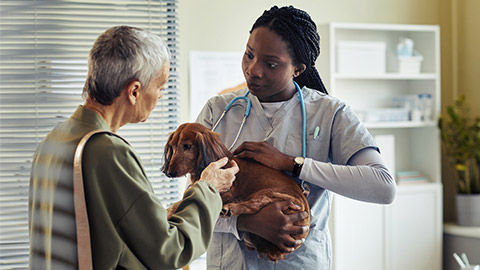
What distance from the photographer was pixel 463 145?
10.6ft

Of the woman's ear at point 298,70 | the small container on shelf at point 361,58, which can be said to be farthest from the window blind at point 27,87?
the small container on shelf at point 361,58

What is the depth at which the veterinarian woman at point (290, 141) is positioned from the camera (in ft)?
3.78

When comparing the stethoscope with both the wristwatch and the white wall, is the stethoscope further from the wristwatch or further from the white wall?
the white wall

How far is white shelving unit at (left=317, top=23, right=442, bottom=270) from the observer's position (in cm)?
307

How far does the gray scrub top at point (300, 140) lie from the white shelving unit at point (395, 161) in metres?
1.77

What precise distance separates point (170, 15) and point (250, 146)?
3.73ft

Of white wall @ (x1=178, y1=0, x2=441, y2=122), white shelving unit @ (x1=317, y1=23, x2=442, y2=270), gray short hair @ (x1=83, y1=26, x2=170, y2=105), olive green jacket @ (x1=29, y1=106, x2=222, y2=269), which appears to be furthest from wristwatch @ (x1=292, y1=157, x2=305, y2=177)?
white shelving unit @ (x1=317, y1=23, x2=442, y2=270)

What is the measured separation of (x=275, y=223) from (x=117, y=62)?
1.46 feet

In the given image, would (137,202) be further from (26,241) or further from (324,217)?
(324,217)

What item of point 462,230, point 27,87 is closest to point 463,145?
point 462,230

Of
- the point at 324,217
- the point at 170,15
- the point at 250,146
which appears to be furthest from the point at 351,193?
the point at 170,15

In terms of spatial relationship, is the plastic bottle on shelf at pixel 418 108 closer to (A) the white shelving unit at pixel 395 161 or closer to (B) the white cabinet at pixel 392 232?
(A) the white shelving unit at pixel 395 161

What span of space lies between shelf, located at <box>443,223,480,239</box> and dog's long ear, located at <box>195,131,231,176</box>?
2.52 meters

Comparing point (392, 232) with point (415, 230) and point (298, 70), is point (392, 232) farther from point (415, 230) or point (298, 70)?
point (298, 70)
